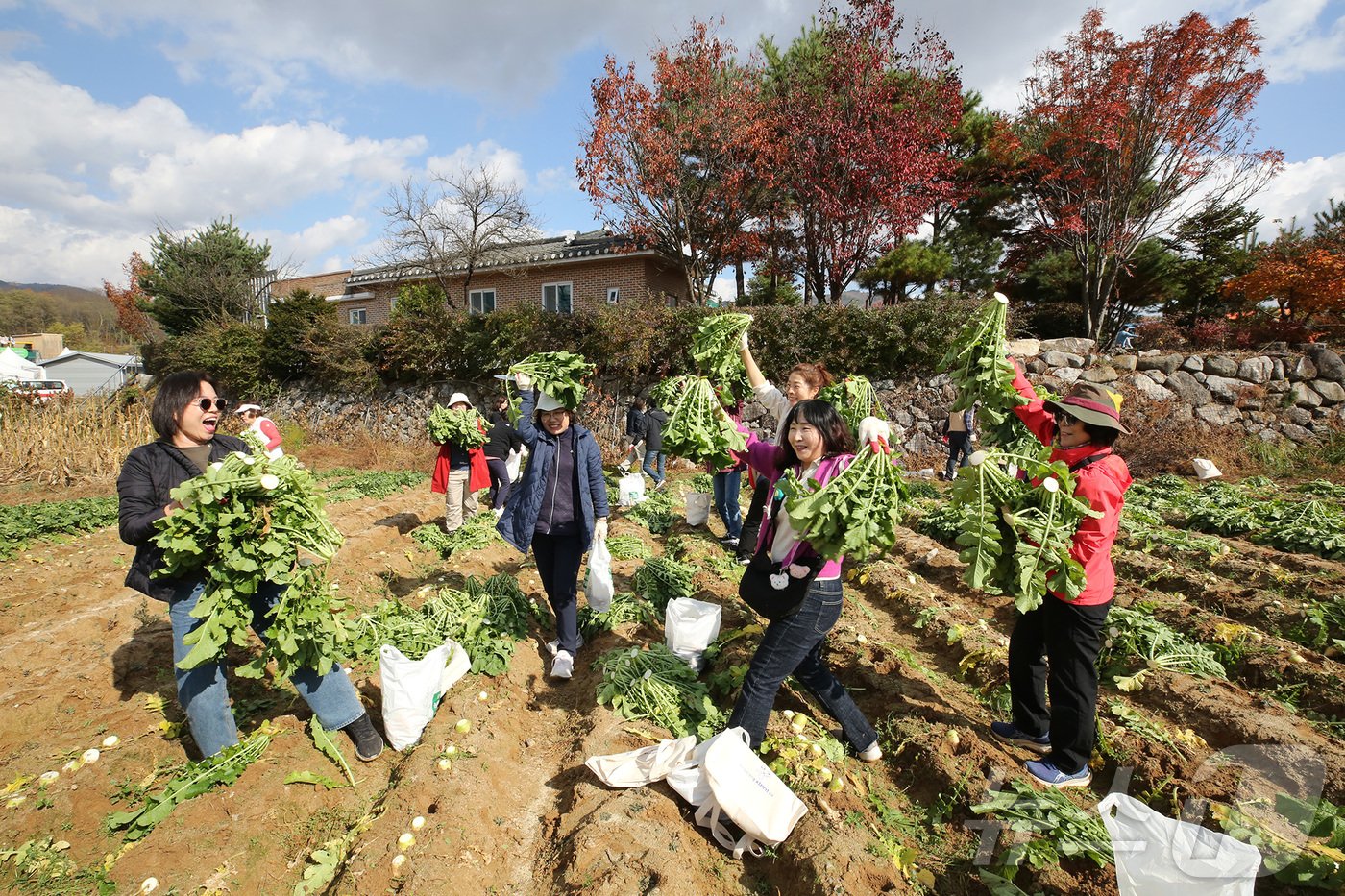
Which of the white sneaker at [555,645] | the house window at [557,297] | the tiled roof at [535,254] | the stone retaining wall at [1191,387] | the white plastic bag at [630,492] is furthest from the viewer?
the house window at [557,297]

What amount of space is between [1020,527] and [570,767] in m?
3.18

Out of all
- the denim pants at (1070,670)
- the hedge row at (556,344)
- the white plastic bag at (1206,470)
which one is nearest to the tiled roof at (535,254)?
the hedge row at (556,344)

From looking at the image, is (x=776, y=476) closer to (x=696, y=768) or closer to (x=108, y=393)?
(x=696, y=768)

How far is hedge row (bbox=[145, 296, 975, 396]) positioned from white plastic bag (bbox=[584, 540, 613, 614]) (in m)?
10.4

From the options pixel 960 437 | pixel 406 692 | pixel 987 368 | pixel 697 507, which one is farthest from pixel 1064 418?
pixel 960 437

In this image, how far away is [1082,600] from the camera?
339 centimetres

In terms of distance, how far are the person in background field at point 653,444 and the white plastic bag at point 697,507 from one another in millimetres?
2145

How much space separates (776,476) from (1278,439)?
1514 centimetres

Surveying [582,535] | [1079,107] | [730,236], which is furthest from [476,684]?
[1079,107]

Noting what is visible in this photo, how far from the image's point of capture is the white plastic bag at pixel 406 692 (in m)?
3.85

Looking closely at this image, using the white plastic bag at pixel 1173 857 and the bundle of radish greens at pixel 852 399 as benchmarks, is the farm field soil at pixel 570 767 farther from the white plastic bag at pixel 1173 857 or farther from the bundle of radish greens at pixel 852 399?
the bundle of radish greens at pixel 852 399

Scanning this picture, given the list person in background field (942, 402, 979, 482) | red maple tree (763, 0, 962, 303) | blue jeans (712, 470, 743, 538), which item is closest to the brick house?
red maple tree (763, 0, 962, 303)

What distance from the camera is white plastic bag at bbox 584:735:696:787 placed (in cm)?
336

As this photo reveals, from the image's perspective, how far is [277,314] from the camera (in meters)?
20.8
